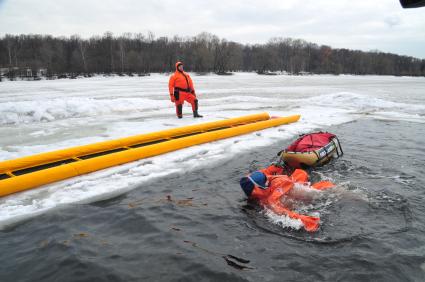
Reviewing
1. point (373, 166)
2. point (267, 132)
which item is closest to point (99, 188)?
point (373, 166)

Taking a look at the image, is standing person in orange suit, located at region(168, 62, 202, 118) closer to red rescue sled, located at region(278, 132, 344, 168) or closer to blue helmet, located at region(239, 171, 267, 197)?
red rescue sled, located at region(278, 132, 344, 168)

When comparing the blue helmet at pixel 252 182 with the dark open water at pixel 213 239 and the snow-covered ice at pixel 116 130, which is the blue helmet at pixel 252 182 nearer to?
the dark open water at pixel 213 239

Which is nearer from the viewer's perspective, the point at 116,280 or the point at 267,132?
the point at 116,280

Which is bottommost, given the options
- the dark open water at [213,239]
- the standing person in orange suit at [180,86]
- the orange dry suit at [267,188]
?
the dark open water at [213,239]

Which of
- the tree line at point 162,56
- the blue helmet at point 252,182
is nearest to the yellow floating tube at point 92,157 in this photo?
the blue helmet at point 252,182

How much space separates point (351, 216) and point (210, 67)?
6231 centimetres

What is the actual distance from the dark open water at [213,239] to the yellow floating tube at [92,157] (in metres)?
0.89

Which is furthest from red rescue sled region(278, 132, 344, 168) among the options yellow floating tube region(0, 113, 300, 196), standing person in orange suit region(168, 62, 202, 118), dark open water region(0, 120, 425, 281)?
standing person in orange suit region(168, 62, 202, 118)

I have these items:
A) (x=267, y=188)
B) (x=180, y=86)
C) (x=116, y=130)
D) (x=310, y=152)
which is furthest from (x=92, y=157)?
(x=180, y=86)

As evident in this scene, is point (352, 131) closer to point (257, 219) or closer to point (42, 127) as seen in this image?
point (257, 219)

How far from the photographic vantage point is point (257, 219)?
374cm

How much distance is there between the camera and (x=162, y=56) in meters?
65.3

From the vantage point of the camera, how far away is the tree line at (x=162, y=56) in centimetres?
5519

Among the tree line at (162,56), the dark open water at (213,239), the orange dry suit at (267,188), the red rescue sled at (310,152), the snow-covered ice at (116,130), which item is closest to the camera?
the dark open water at (213,239)
